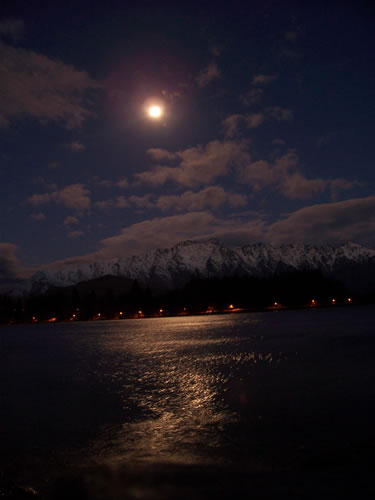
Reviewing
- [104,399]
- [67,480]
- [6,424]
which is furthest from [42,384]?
[67,480]

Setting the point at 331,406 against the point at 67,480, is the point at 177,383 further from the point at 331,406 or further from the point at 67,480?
the point at 67,480

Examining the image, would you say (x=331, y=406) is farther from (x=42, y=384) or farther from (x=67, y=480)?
(x=42, y=384)

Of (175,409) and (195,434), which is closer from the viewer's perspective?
(195,434)

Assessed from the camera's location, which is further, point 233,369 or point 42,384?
point 233,369

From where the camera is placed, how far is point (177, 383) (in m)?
28.0

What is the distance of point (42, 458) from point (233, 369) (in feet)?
69.7

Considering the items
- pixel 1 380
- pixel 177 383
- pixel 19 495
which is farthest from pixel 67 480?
pixel 1 380

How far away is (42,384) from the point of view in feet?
101

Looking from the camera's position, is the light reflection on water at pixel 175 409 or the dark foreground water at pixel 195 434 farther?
→ the light reflection on water at pixel 175 409

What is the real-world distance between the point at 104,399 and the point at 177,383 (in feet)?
20.8

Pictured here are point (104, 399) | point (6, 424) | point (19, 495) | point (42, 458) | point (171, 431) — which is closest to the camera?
point (19, 495)

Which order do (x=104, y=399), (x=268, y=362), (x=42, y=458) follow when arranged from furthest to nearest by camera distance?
→ (x=268, y=362) → (x=104, y=399) → (x=42, y=458)

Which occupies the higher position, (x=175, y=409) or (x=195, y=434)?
→ (x=195, y=434)

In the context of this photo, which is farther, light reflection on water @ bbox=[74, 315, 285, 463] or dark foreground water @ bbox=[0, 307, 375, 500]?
light reflection on water @ bbox=[74, 315, 285, 463]
